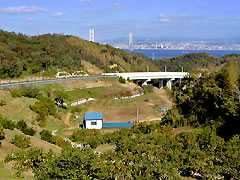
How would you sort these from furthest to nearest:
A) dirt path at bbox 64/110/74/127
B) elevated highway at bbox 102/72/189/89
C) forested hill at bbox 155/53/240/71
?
forested hill at bbox 155/53/240/71 → elevated highway at bbox 102/72/189/89 → dirt path at bbox 64/110/74/127

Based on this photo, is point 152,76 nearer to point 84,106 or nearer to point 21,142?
point 84,106

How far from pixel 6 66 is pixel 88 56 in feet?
117

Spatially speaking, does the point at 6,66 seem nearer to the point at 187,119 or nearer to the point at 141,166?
the point at 187,119

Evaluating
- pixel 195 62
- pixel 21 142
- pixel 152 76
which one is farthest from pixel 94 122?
pixel 195 62

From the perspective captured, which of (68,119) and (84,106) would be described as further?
Answer: (84,106)

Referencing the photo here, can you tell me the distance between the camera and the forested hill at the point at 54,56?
6185 centimetres

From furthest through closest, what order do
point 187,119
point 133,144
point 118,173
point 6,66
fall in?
point 6,66 → point 187,119 → point 133,144 → point 118,173

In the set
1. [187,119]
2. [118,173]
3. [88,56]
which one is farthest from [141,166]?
[88,56]

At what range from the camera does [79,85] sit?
6019 cm

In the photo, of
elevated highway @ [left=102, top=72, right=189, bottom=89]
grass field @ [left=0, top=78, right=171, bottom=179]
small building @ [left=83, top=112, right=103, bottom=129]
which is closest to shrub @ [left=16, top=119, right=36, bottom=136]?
grass field @ [left=0, top=78, right=171, bottom=179]

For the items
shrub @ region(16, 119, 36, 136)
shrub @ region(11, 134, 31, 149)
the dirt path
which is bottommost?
the dirt path

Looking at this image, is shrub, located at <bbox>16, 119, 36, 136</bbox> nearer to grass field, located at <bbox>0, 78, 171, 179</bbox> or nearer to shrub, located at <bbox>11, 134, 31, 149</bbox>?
grass field, located at <bbox>0, 78, 171, 179</bbox>

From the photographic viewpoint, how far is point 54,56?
74.2m

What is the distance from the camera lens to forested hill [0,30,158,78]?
6185cm
